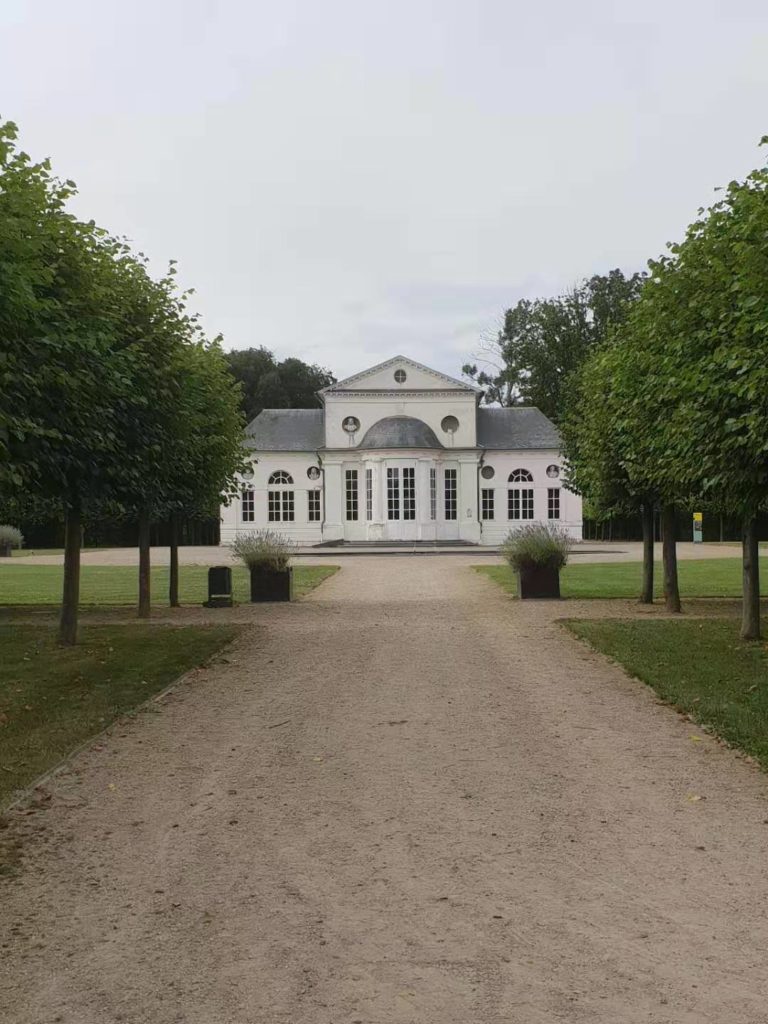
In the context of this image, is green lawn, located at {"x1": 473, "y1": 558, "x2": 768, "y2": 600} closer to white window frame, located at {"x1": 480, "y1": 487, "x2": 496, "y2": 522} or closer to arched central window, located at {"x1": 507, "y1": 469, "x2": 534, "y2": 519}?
arched central window, located at {"x1": 507, "y1": 469, "x2": 534, "y2": 519}

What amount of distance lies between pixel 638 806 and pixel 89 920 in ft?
9.95

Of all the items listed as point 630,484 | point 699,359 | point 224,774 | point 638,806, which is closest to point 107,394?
point 224,774

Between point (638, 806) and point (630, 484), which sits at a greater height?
point (630, 484)

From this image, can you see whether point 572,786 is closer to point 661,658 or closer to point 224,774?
point 224,774

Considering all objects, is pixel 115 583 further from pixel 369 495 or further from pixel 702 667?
pixel 369 495

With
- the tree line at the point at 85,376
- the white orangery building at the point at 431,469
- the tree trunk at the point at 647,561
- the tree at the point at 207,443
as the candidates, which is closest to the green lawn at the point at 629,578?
the tree trunk at the point at 647,561

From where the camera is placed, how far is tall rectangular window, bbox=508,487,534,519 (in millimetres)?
49844

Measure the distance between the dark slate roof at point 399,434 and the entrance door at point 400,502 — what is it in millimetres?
888

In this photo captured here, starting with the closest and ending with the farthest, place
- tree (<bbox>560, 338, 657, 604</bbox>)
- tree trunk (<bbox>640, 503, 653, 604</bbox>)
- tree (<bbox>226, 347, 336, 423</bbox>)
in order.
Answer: tree (<bbox>560, 338, 657, 604</bbox>) < tree trunk (<bbox>640, 503, 653, 604</bbox>) < tree (<bbox>226, 347, 336, 423</bbox>)

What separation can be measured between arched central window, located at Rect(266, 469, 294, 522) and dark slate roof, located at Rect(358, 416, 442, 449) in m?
4.33

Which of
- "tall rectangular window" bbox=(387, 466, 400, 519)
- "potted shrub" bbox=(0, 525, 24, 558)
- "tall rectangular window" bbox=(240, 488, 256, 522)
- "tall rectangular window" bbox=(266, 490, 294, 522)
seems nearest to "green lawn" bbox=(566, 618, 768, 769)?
"tall rectangular window" bbox=(387, 466, 400, 519)

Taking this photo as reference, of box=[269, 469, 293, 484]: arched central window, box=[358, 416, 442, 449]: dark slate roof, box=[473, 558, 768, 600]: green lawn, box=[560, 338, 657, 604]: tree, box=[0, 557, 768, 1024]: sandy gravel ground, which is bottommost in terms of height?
box=[0, 557, 768, 1024]: sandy gravel ground

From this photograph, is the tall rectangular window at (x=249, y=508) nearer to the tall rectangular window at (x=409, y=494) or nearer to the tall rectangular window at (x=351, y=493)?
the tall rectangular window at (x=351, y=493)

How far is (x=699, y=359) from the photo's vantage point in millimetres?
11562
